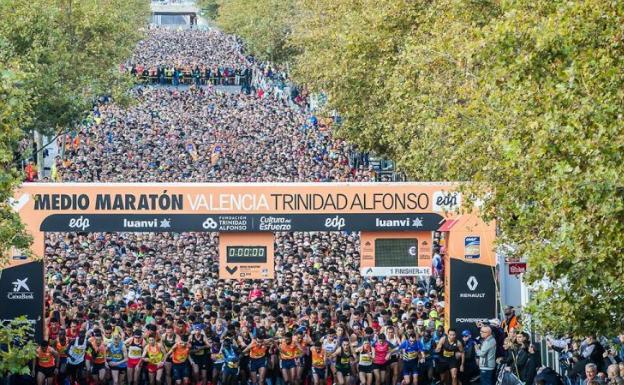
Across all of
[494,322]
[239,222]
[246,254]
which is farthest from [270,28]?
[494,322]

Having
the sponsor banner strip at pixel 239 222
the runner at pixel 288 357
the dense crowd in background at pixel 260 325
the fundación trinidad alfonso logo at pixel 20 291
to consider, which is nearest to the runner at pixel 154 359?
the dense crowd in background at pixel 260 325

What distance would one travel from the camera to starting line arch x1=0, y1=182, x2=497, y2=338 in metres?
26.9

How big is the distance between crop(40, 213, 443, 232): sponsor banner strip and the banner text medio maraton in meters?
0.15

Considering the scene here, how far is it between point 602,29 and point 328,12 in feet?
114

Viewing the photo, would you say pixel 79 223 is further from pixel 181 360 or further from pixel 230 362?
pixel 230 362

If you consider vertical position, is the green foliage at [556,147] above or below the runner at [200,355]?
above

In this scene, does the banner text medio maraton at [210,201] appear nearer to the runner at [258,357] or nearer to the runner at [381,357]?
the runner at [258,357]

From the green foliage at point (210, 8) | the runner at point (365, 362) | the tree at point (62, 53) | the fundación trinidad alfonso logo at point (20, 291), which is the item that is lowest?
the runner at point (365, 362)

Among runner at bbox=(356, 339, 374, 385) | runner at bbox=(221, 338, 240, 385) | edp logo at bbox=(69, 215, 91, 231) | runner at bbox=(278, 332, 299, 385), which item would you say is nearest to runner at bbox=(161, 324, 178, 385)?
runner at bbox=(221, 338, 240, 385)

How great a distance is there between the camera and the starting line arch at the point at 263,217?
88.4ft

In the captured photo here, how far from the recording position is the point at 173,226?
27.3m

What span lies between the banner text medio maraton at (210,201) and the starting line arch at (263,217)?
17 millimetres

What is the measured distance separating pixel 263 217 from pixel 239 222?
44 cm

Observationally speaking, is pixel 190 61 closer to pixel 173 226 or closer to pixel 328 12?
pixel 328 12
